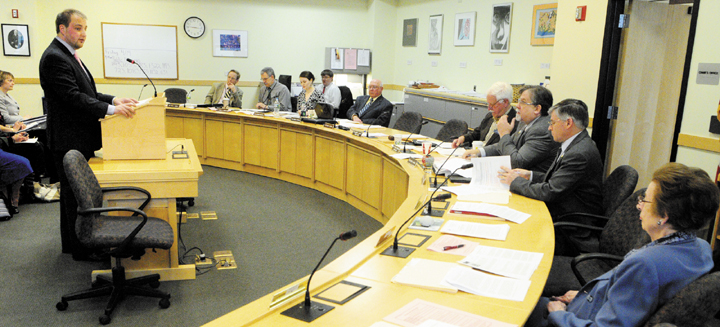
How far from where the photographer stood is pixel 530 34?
7.10 meters

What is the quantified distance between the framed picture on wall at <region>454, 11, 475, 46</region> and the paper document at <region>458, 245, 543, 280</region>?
6483 mm

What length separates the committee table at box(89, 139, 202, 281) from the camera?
333 centimetres

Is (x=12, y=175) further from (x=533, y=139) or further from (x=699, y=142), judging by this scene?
(x=699, y=142)

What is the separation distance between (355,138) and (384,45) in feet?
18.1

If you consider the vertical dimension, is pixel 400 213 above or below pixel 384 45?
below

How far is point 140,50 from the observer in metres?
9.30

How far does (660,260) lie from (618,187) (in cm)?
164

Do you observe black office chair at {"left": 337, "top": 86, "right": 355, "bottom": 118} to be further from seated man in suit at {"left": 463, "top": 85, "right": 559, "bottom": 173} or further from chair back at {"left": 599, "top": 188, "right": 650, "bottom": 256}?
chair back at {"left": 599, "top": 188, "right": 650, "bottom": 256}

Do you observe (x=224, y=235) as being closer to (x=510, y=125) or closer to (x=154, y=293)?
(x=154, y=293)

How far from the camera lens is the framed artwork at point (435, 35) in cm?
898

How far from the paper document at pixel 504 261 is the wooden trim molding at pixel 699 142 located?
2.24 m

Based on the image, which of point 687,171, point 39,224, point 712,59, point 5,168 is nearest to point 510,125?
point 712,59

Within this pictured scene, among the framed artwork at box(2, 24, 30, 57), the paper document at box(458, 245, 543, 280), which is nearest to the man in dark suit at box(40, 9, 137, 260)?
the paper document at box(458, 245, 543, 280)

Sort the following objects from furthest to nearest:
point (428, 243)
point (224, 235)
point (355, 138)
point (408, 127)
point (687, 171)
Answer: point (408, 127)
point (355, 138)
point (224, 235)
point (428, 243)
point (687, 171)
